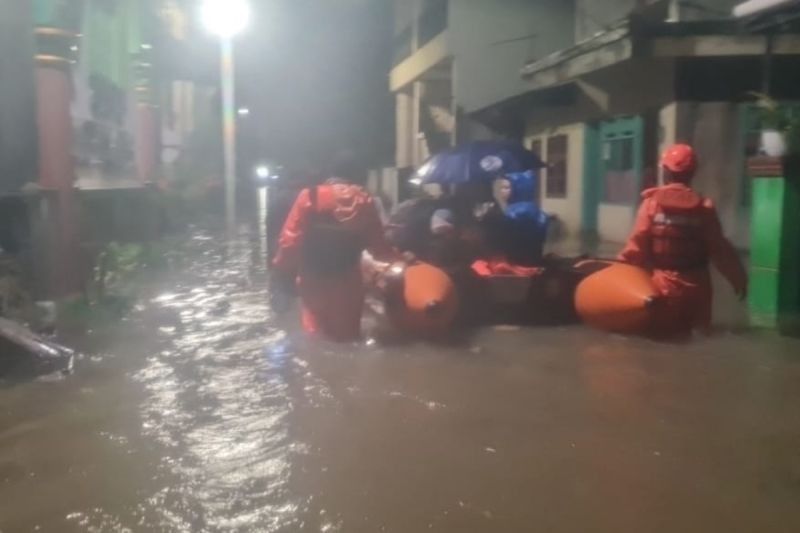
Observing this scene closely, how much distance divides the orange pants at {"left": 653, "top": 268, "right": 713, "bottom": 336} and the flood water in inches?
10.5

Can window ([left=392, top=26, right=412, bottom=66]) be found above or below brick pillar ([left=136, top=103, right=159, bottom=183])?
above

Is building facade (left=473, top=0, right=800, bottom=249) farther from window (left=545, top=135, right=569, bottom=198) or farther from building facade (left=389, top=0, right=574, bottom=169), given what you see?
building facade (left=389, top=0, right=574, bottom=169)

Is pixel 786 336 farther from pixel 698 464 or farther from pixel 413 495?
pixel 413 495

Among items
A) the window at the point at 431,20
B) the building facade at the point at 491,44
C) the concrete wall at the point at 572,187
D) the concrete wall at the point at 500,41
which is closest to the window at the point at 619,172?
the concrete wall at the point at 572,187

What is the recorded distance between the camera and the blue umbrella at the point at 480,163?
879cm

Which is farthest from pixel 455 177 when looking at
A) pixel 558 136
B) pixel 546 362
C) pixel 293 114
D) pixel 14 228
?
pixel 293 114

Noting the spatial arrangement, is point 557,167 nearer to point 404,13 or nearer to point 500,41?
point 500,41

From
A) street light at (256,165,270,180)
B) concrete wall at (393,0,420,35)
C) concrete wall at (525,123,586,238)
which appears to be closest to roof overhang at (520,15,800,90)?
concrete wall at (525,123,586,238)

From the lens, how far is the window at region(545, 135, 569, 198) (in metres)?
17.6

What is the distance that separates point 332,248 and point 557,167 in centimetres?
1149

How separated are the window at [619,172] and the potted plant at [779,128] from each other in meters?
6.65

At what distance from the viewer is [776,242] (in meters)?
7.71

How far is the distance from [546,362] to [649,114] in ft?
25.7

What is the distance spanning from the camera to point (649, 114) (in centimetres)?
1375
